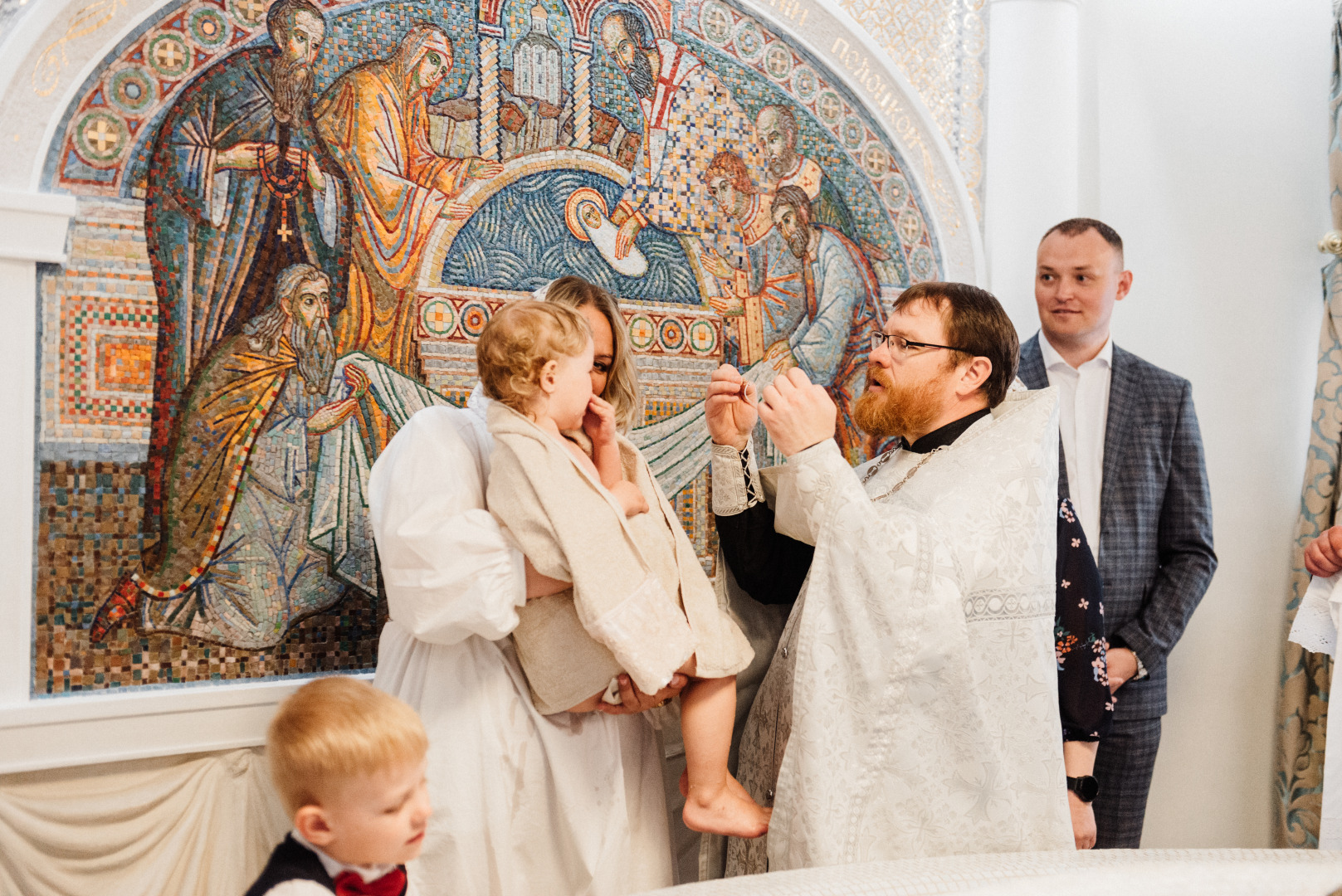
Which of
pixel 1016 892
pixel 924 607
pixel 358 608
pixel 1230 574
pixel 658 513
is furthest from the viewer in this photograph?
pixel 1230 574

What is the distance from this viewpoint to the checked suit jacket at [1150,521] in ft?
11.1

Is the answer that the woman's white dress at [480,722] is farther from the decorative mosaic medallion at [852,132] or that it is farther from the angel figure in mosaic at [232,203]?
the decorative mosaic medallion at [852,132]

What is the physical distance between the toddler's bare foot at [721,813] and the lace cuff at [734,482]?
0.74m

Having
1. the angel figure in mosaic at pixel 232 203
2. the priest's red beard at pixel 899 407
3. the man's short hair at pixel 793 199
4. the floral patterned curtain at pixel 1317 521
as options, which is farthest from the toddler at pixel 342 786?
the floral patterned curtain at pixel 1317 521

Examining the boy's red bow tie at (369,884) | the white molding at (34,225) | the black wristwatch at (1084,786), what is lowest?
the black wristwatch at (1084,786)

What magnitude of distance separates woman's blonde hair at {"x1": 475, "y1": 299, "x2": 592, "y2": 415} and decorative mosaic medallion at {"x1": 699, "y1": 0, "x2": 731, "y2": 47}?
5.31ft

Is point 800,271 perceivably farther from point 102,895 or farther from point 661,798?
point 102,895

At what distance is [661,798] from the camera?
246cm

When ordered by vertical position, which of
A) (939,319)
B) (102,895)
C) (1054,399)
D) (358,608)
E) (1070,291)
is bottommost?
(102,895)

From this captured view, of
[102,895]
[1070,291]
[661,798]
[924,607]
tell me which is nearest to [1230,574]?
[1070,291]

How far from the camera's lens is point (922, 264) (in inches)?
150

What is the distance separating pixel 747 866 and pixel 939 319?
4.74ft

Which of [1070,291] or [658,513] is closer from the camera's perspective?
[658,513]

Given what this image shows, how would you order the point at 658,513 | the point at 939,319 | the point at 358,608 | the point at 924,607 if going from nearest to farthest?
the point at 924,607 < the point at 658,513 < the point at 939,319 < the point at 358,608
